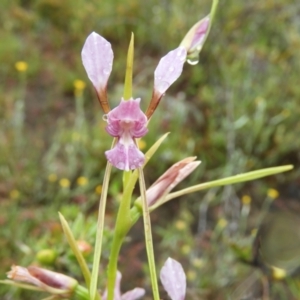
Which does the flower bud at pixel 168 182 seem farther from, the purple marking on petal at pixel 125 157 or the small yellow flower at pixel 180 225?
the small yellow flower at pixel 180 225

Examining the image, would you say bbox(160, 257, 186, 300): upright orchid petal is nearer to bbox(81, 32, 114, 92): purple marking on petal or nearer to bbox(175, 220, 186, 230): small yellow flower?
bbox(81, 32, 114, 92): purple marking on petal

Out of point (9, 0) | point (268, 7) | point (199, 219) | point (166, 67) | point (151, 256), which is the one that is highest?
point (9, 0)

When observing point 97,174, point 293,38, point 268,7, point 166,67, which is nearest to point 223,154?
point 97,174

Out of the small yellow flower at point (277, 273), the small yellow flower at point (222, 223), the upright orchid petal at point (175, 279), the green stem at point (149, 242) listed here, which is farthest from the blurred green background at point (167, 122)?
the green stem at point (149, 242)

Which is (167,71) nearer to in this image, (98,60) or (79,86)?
(98,60)

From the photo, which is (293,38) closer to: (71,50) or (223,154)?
(223,154)

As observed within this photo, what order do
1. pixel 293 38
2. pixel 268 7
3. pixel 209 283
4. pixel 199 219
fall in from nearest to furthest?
1. pixel 209 283
2. pixel 199 219
3. pixel 293 38
4. pixel 268 7

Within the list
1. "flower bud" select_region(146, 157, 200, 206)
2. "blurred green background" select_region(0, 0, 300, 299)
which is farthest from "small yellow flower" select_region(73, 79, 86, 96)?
"flower bud" select_region(146, 157, 200, 206)
